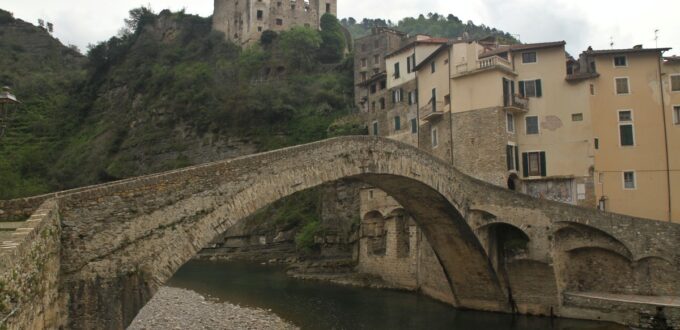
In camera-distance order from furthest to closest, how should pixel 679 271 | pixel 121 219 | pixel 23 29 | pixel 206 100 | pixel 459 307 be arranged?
pixel 23 29 < pixel 206 100 < pixel 459 307 < pixel 679 271 < pixel 121 219

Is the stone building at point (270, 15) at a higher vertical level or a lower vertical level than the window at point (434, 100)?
higher

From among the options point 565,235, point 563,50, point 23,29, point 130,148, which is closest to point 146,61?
point 130,148

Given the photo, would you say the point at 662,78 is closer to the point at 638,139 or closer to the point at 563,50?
the point at 638,139

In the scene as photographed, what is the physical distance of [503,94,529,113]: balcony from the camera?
25.9m

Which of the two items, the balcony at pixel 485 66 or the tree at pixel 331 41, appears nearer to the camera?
the balcony at pixel 485 66

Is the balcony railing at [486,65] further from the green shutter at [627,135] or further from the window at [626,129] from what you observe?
the green shutter at [627,135]

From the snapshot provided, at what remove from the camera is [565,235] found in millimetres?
21172

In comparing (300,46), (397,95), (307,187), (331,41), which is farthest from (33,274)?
(331,41)

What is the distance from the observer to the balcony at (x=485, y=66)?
1021 inches

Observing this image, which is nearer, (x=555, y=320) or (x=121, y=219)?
(x=121, y=219)

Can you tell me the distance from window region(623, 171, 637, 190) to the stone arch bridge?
5927mm

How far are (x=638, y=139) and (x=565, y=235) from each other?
807cm

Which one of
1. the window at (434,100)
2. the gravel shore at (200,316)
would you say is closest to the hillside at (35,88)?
the gravel shore at (200,316)

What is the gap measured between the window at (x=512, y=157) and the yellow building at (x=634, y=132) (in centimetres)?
373
